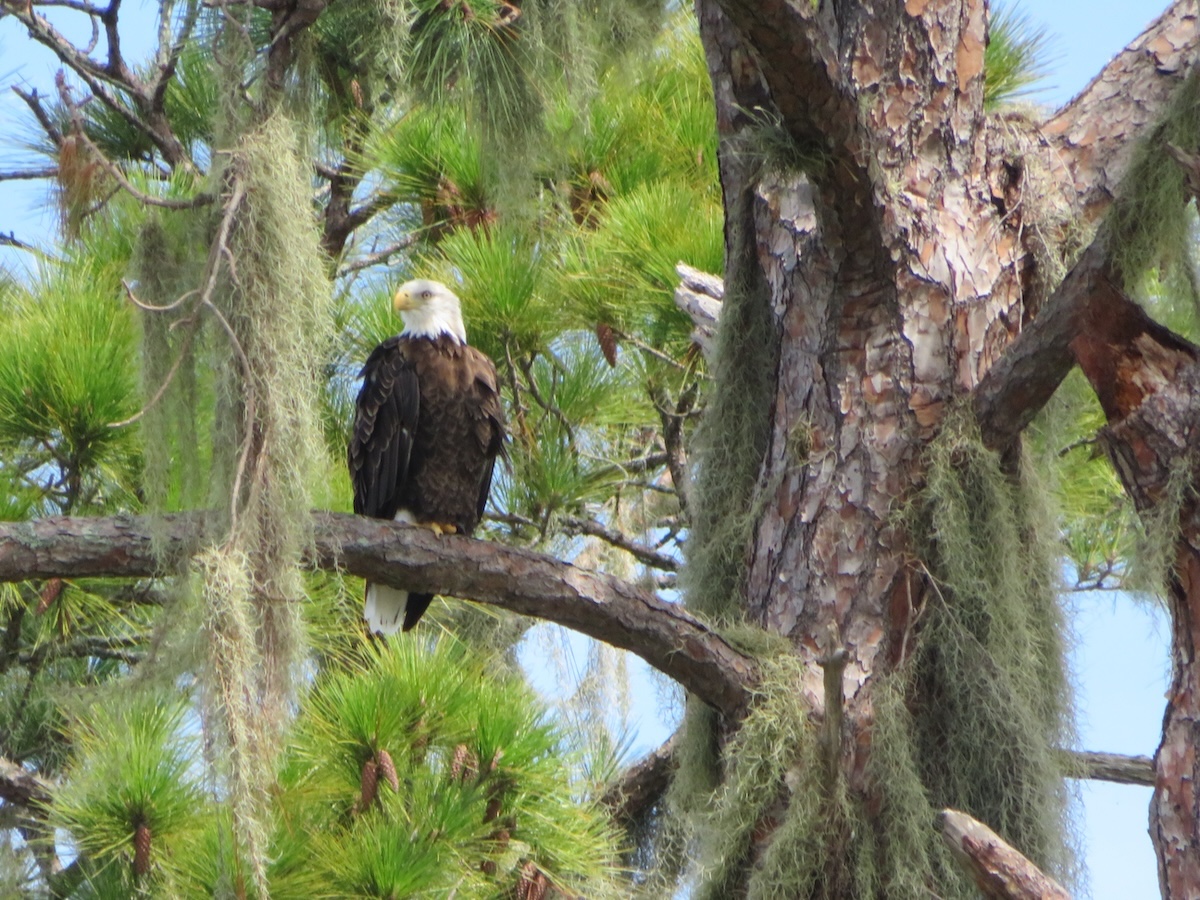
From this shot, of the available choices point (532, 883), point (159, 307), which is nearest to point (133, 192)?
point (159, 307)

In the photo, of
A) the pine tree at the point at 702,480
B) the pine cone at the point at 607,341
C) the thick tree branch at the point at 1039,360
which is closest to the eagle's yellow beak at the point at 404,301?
the pine tree at the point at 702,480

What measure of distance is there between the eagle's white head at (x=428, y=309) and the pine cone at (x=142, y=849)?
4.54ft

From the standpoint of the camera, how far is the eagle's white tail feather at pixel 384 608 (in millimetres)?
3828

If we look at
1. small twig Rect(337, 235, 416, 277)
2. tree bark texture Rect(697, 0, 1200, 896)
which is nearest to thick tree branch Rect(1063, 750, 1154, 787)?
tree bark texture Rect(697, 0, 1200, 896)

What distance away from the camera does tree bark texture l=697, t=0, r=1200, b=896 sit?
2.46 m

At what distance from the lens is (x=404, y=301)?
3.84 m

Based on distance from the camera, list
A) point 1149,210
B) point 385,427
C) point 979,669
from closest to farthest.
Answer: point 1149,210
point 979,669
point 385,427

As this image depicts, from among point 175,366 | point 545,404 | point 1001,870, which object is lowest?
point 1001,870

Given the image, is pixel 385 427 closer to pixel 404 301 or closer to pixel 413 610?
pixel 404 301

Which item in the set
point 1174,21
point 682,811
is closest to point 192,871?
point 682,811

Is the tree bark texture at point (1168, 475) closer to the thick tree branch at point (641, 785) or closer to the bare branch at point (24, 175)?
the thick tree branch at point (641, 785)

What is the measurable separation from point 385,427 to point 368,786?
40.2 inches

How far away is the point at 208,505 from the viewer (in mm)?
2170

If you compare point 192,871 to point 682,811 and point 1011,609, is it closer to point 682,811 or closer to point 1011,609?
point 682,811
